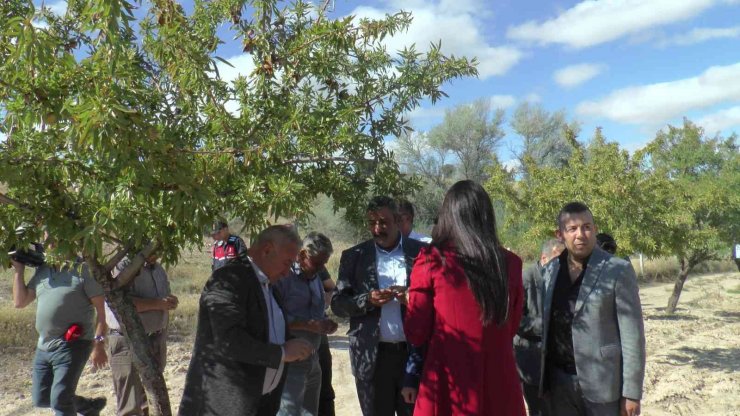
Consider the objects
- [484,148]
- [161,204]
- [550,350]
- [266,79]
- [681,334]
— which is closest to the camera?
[161,204]

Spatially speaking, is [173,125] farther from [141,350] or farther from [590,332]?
[590,332]

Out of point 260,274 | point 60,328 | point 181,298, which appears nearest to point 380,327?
point 260,274

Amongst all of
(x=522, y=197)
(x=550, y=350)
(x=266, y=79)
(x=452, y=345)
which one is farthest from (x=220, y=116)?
(x=522, y=197)

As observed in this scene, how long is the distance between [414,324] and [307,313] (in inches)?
73.8

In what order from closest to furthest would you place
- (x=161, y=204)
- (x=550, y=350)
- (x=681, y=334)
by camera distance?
(x=161, y=204) → (x=550, y=350) → (x=681, y=334)

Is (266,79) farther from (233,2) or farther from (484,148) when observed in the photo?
(484,148)

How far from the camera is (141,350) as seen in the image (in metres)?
3.60

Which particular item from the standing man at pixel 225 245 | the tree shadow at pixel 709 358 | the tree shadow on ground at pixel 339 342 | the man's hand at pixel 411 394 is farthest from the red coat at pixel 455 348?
the tree shadow on ground at pixel 339 342

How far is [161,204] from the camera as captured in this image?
276 cm

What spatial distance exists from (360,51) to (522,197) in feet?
29.8

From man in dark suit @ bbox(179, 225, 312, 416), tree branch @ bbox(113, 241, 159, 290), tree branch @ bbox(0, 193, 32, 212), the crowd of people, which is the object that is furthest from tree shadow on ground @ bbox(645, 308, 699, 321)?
tree branch @ bbox(0, 193, 32, 212)

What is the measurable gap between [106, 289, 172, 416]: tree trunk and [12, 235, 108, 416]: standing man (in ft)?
4.19

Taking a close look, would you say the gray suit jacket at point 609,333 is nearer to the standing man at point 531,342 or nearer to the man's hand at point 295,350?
the standing man at point 531,342

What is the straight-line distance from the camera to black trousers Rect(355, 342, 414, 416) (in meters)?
3.99
